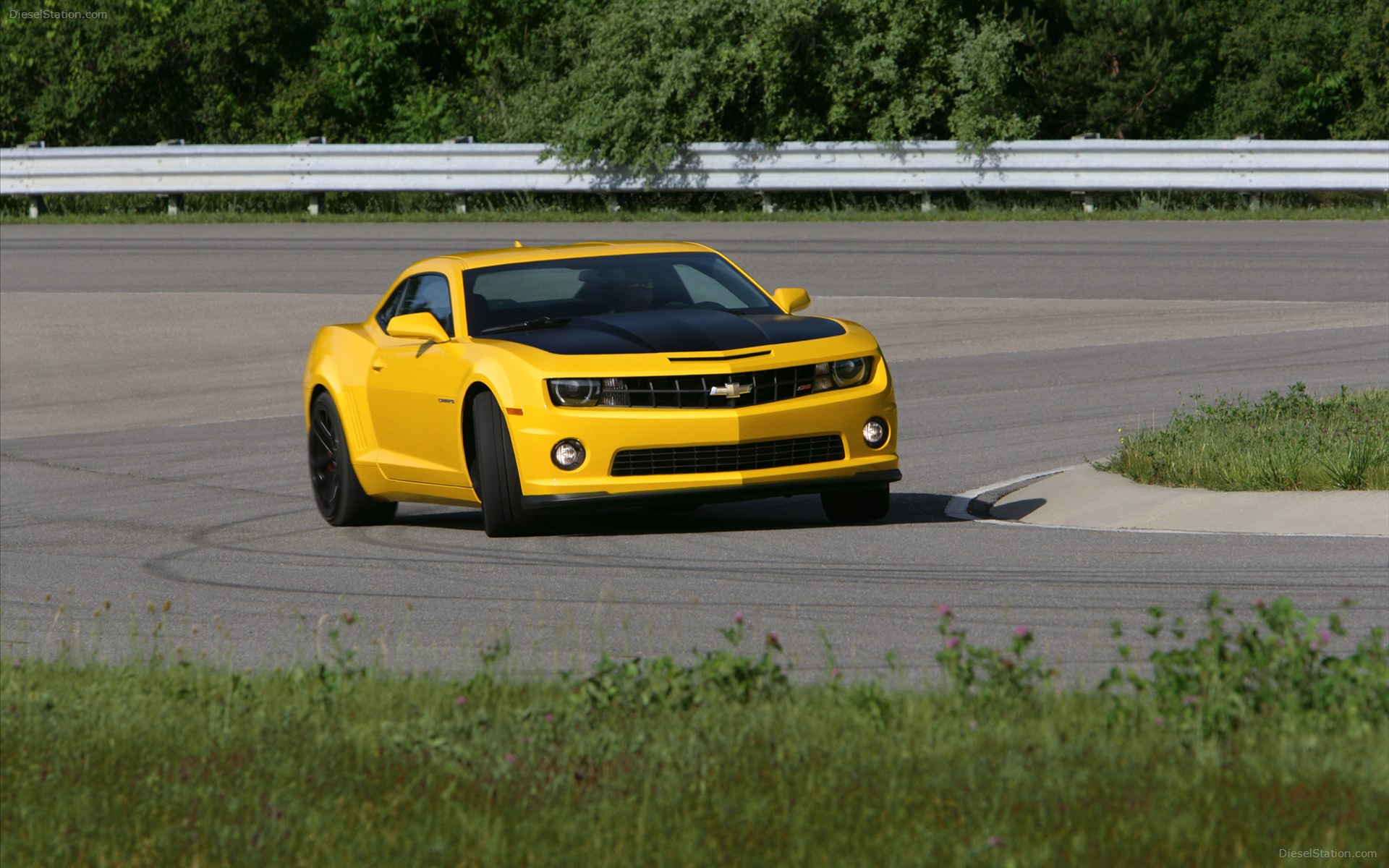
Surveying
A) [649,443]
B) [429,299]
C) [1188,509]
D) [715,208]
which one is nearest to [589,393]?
[649,443]

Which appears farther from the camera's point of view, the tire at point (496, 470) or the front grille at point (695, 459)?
the tire at point (496, 470)

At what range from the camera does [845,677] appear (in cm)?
627

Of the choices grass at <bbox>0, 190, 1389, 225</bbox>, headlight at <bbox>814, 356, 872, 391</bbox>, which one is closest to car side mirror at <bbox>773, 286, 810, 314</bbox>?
headlight at <bbox>814, 356, 872, 391</bbox>

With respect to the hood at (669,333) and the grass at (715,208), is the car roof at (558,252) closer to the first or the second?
the hood at (669,333)

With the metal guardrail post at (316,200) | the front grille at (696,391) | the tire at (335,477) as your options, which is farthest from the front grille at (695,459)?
the metal guardrail post at (316,200)

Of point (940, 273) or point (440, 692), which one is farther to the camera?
point (940, 273)

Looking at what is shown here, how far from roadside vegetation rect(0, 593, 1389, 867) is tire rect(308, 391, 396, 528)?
492 cm

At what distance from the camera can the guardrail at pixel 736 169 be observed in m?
24.9

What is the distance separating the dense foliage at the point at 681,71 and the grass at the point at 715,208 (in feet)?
3.10

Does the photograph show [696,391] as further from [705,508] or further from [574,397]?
[705,508]

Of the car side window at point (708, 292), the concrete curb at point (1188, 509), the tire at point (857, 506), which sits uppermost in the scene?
the car side window at point (708, 292)

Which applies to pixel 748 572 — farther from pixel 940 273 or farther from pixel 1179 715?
pixel 940 273

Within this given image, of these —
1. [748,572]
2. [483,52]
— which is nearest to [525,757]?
[748,572]

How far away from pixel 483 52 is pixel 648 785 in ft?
105
